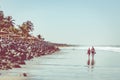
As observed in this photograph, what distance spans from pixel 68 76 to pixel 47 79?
231cm

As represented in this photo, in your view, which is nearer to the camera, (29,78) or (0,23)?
(29,78)

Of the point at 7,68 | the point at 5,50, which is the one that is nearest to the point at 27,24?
the point at 5,50

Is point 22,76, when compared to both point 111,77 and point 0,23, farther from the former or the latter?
point 0,23

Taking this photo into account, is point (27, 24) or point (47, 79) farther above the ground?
point (27, 24)

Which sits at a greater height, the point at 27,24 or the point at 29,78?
the point at 27,24

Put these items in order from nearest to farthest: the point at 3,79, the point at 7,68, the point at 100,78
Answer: the point at 3,79, the point at 100,78, the point at 7,68

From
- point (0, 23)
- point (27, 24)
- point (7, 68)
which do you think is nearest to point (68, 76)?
point (7, 68)

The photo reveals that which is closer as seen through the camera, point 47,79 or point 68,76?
point 47,79

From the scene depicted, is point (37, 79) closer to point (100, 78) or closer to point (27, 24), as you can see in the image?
point (100, 78)

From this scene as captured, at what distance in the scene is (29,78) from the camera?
87.6ft

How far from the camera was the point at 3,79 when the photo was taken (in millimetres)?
25562

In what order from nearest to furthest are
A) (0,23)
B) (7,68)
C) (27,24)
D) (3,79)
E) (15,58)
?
(3,79) < (7,68) < (15,58) < (0,23) < (27,24)

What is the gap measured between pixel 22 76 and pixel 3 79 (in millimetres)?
2402

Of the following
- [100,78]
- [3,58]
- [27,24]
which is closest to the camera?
[100,78]
